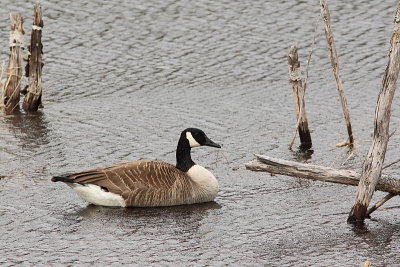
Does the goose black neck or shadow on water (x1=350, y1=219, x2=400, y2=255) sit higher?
the goose black neck

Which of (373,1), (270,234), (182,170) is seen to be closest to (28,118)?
(182,170)

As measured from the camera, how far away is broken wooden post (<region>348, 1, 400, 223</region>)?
45.2 feet

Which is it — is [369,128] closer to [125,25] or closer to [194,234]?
[194,234]

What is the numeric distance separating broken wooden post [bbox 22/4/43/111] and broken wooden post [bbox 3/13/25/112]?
0.71 feet

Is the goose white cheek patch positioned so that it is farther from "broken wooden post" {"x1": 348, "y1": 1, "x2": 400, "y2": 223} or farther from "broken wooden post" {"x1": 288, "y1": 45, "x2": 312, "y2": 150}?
"broken wooden post" {"x1": 348, "y1": 1, "x2": 400, "y2": 223}

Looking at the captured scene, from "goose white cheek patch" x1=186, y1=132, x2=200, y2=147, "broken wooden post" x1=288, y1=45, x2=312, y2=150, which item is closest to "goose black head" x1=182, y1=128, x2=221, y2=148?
"goose white cheek patch" x1=186, y1=132, x2=200, y2=147

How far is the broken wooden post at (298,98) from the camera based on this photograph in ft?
61.6

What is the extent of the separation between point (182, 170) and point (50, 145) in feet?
13.2

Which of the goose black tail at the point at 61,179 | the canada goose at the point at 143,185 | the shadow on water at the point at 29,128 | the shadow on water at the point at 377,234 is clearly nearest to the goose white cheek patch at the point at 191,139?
the canada goose at the point at 143,185

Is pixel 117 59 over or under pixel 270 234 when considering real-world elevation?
over

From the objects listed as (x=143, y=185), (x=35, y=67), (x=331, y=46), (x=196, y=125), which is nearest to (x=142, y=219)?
(x=143, y=185)

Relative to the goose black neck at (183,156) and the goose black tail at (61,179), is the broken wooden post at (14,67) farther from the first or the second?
the goose black tail at (61,179)

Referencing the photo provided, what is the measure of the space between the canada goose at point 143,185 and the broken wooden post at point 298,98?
3246mm

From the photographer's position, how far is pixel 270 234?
1434 cm
